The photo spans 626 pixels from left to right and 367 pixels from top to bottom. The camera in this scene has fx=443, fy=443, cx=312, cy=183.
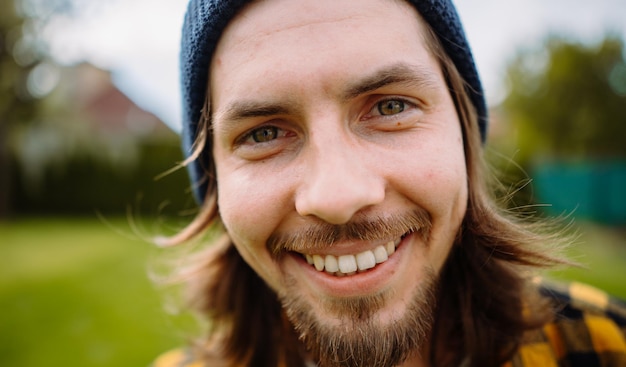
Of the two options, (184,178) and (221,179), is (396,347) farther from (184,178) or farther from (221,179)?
(184,178)

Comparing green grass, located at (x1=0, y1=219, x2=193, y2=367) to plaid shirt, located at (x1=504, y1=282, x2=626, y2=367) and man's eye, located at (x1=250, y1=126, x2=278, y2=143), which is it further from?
plaid shirt, located at (x1=504, y1=282, x2=626, y2=367)

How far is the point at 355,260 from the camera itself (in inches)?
59.3

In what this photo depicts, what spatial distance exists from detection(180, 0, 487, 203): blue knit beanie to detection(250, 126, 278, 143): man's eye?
0.37 metres

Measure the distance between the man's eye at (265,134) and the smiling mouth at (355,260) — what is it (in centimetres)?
46

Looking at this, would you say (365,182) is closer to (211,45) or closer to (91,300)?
(211,45)

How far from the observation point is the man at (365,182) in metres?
1.45

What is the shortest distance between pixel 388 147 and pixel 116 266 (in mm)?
9547

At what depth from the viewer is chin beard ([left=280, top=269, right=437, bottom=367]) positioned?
149cm

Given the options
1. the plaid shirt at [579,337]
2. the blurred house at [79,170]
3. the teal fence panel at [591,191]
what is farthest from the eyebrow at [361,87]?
the blurred house at [79,170]

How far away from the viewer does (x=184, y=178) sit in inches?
776

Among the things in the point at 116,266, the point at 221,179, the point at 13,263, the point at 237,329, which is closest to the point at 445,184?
the point at 221,179

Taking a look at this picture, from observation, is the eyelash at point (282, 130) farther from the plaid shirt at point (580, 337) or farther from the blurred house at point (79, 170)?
the blurred house at point (79, 170)

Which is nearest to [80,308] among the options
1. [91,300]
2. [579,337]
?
[91,300]

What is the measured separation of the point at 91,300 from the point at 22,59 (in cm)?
1298
